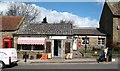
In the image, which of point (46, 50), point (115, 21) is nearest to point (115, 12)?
point (115, 21)

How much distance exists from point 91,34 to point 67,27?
13909mm

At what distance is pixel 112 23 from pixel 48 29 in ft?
54.5

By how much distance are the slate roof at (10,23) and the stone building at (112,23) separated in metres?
16.0

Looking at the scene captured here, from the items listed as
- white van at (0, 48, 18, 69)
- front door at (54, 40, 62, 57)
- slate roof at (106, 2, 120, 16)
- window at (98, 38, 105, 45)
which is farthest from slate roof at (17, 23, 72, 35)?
slate roof at (106, 2, 120, 16)

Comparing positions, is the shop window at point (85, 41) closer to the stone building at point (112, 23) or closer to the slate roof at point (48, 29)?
the stone building at point (112, 23)

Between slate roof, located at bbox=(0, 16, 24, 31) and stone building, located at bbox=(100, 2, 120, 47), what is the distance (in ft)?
52.3

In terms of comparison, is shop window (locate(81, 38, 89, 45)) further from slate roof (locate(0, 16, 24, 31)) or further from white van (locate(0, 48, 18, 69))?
white van (locate(0, 48, 18, 69))

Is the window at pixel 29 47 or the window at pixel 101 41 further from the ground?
the window at pixel 101 41

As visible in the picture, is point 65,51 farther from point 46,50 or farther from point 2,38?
point 2,38

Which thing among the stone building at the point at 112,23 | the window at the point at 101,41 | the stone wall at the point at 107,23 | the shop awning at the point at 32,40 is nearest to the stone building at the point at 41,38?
the shop awning at the point at 32,40

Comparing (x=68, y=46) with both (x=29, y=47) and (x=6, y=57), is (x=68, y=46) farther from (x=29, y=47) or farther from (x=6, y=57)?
(x=6, y=57)

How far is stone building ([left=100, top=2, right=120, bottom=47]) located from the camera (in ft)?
174

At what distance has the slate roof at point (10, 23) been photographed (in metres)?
43.5

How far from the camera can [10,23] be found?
45.9m
